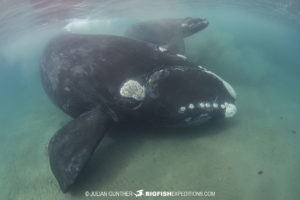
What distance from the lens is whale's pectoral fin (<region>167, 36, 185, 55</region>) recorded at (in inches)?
479

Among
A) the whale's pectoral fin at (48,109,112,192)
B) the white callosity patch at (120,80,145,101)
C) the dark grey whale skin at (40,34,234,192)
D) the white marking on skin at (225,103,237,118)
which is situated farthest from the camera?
the white marking on skin at (225,103,237,118)

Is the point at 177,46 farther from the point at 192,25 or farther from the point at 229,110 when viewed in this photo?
the point at 229,110

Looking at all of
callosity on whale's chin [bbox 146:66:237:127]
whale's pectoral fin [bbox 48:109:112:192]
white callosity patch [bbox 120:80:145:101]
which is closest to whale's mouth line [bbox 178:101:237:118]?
callosity on whale's chin [bbox 146:66:237:127]

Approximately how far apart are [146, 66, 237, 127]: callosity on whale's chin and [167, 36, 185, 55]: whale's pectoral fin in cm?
536

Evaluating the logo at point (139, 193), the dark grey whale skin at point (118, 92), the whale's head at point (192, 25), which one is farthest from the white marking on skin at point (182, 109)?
the whale's head at point (192, 25)

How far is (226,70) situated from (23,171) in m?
10.8

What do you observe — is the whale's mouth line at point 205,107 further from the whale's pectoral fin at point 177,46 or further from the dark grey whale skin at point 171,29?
the dark grey whale skin at point 171,29

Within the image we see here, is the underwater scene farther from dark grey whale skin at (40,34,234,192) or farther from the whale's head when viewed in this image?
the whale's head

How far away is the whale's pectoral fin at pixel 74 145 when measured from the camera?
582cm

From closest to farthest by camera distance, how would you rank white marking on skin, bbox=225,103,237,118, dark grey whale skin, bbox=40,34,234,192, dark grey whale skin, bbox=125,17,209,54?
dark grey whale skin, bbox=40,34,234,192
white marking on skin, bbox=225,103,237,118
dark grey whale skin, bbox=125,17,209,54

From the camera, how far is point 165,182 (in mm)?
5859

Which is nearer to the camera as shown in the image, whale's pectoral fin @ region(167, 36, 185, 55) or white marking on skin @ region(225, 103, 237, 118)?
white marking on skin @ region(225, 103, 237, 118)

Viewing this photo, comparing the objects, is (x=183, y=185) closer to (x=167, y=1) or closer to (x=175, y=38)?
(x=175, y=38)

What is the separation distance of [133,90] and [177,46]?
679 centimetres
